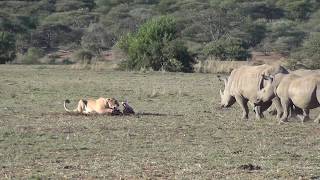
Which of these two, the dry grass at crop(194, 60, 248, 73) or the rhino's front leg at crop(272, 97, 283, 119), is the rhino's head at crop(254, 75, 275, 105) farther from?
the dry grass at crop(194, 60, 248, 73)

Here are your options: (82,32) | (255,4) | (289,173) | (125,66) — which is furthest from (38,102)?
(255,4)

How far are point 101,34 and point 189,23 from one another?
841cm

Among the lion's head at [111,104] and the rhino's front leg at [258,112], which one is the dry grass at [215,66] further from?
the lion's head at [111,104]

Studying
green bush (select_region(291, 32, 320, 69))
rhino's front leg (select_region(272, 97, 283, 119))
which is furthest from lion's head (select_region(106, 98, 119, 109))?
green bush (select_region(291, 32, 320, 69))

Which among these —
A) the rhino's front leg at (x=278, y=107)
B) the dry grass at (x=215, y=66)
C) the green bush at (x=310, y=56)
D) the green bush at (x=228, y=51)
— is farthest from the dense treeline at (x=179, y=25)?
the rhino's front leg at (x=278, y=107)

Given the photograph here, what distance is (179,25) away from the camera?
225ft

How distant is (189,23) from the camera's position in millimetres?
70438

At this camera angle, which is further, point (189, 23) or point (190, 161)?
point (189, 23)

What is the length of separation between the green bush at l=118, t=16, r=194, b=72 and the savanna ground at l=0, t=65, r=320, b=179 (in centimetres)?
2172

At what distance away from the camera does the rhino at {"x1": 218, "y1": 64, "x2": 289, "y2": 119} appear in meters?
18.0

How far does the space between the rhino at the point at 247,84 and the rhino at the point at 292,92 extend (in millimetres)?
252

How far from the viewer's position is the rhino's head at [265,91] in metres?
17.3

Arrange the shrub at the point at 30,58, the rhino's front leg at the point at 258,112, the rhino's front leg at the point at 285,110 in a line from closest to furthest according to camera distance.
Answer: the rhino's front leg at the point at 285,110, the rhino's front leg at the point at 258,112, the shrub at the point at 30,58

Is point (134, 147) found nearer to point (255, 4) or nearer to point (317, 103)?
point (317, 103)
